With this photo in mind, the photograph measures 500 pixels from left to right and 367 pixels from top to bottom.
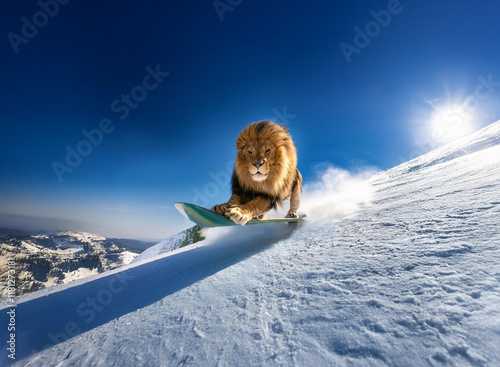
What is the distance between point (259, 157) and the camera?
330 centimetres

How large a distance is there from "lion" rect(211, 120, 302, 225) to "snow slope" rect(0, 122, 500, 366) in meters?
1.30

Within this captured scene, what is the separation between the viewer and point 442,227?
156cm

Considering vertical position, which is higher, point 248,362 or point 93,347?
point 248,362

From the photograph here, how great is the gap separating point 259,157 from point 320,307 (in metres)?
2.47

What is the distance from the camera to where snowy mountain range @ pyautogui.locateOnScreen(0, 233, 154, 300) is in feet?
95.4

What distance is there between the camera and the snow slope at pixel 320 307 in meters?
0.77

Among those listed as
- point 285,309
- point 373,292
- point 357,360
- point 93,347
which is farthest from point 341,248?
point 93,347

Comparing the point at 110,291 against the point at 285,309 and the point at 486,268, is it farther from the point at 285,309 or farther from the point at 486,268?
the point at 486,268

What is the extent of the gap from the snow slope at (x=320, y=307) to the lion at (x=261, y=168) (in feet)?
4.28

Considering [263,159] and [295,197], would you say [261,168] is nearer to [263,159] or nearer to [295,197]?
[263,159]

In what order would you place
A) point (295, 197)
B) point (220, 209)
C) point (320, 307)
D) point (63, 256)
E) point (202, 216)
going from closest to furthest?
point (320, 307) < point (202, 216) < point (220, 209) < point (295, 197) < point (63, 256)

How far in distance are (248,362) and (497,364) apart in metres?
0.83

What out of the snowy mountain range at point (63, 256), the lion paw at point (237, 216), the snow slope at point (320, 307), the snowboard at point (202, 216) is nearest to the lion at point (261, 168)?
the lion paw at point (237, 216)

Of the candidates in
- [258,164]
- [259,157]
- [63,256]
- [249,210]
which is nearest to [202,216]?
[249,210]
